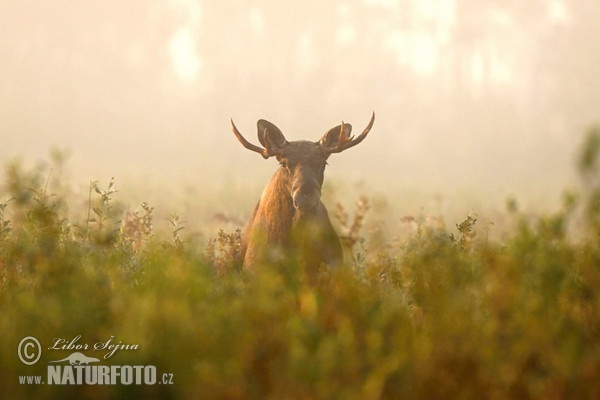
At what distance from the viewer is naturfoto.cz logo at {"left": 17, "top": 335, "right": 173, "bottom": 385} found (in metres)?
4.41

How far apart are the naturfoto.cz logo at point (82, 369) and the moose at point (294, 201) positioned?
11.7 ft

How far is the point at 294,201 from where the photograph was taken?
341 inches

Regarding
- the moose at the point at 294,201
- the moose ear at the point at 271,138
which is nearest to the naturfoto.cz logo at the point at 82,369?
the moose at the point at 294,201

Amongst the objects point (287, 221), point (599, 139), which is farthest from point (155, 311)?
point (287, 221)

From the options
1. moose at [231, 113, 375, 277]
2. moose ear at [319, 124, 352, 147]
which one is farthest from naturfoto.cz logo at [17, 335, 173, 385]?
moose ear at [319, 124, 352, 147]

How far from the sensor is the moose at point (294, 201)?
27.7 ft

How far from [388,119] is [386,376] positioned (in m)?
141

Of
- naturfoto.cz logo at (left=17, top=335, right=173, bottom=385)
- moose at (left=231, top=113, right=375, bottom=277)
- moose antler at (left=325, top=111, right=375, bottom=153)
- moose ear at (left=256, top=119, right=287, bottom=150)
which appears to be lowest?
naturfoto.cz logo at (left=17, top=335, right=173, bottom=385)

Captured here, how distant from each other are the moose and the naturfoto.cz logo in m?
3.57

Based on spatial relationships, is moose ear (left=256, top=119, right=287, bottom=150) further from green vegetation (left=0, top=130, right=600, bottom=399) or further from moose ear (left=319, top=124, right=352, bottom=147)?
green vegetation (left=0, top=130, right=600, bottom=399)

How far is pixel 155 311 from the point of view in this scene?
413 centimetres

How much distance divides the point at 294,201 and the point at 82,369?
4.33 m

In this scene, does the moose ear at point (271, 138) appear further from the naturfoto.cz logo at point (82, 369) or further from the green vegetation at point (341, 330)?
the naturfoto.cz logo at point (82, 369)

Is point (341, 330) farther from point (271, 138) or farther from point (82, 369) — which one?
point (271, 138)
